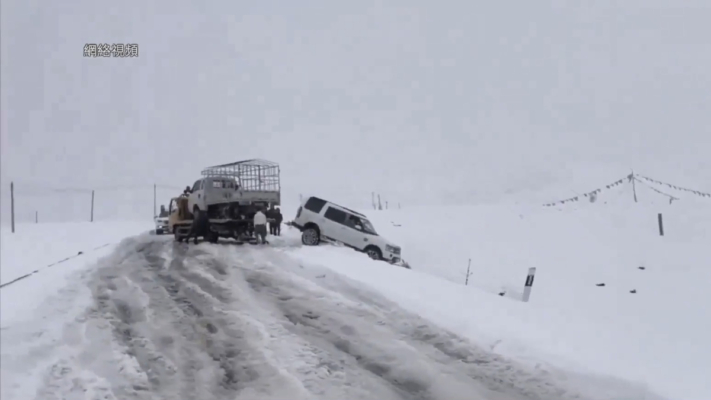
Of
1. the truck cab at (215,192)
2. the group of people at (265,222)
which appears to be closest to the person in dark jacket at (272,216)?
the group of people at (265,222)

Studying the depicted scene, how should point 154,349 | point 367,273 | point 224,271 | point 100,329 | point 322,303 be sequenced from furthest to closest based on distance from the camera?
point 224,271 → point 367,273 → point 322,303 → point 100,329 → point 154,349

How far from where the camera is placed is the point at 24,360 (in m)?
6.16

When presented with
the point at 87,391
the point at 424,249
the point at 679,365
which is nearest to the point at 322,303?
the point at 87,391

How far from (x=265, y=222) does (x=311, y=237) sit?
1.80 meters

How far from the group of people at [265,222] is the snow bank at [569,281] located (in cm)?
347

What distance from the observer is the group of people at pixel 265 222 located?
66.7 feet

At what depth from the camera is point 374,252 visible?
66.1ft

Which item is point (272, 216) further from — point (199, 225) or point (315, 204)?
point (199, 225)

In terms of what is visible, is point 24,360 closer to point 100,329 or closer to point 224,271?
point 100,329

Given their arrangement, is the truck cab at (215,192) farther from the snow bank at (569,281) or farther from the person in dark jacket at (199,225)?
the snow bank at (569,281)

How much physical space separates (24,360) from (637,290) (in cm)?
1587

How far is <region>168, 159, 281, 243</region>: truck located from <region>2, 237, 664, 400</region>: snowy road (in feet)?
34.7


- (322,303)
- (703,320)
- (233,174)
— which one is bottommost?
(703,320)

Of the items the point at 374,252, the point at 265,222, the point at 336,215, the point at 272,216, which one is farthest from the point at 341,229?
the point at 272,216
